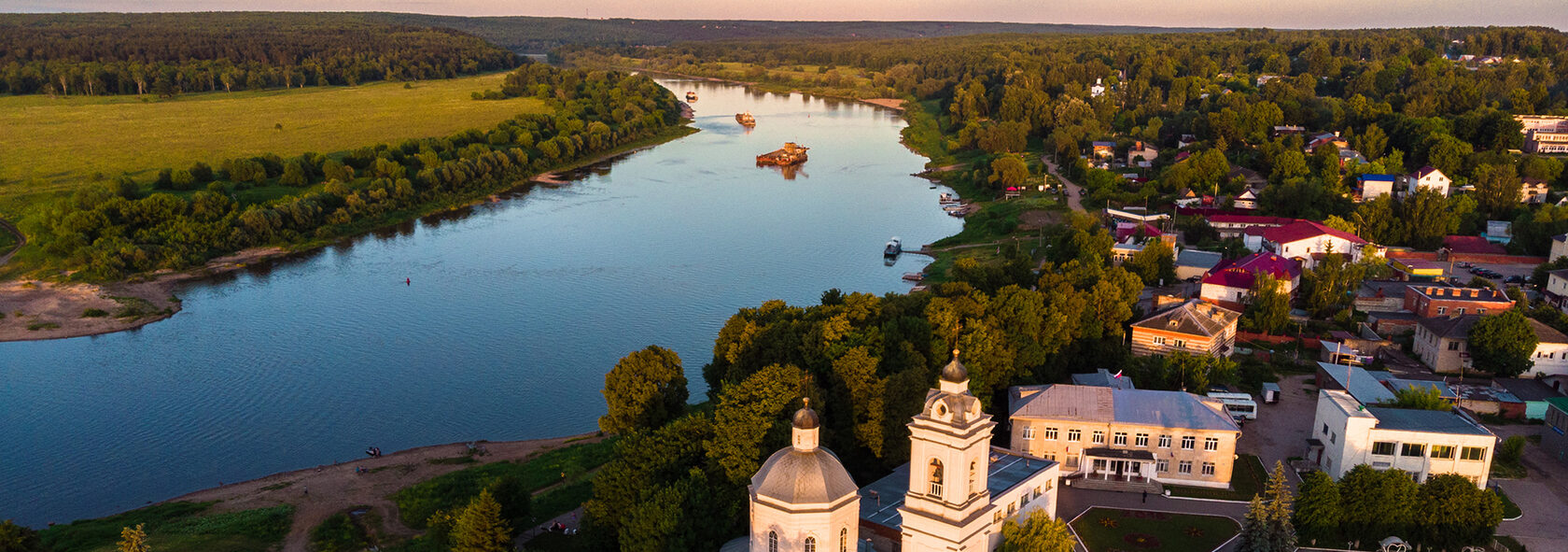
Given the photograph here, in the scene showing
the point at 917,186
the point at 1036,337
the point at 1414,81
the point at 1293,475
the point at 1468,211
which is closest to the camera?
the point at 1293,475

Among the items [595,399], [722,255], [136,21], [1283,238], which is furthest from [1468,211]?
[136,21]

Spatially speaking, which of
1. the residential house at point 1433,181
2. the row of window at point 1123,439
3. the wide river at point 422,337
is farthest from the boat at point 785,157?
the row of window at point 1123,439

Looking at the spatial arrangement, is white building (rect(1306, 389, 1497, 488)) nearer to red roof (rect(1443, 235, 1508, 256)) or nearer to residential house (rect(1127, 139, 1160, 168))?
red roof (rect(1443, 235, 1508, 256))

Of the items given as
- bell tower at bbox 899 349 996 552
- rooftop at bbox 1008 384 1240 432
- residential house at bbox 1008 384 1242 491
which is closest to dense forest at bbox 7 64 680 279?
rooftop at bbox 1008 384 1240 432

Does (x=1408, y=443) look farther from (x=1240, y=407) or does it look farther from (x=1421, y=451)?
(x=1240, y=407)

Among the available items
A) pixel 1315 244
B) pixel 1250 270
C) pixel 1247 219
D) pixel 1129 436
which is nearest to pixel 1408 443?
pixel 1129 436

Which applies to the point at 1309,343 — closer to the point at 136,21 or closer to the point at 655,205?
the point at 655,205

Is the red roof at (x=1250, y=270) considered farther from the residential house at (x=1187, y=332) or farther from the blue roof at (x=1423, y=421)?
the blue roof at (x=1423, y=421)
